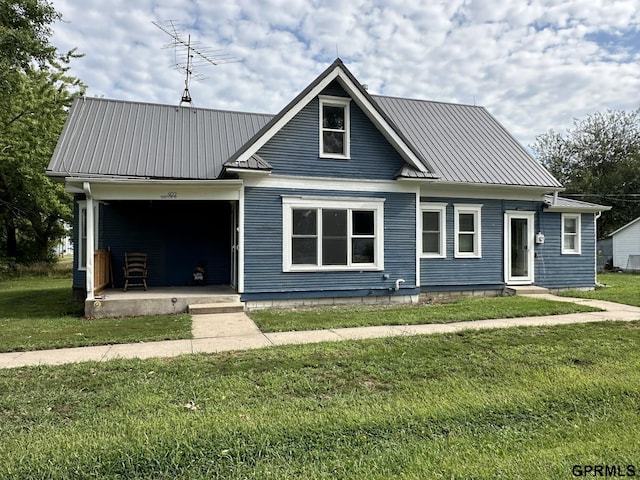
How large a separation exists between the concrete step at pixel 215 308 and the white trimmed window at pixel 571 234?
1067cm

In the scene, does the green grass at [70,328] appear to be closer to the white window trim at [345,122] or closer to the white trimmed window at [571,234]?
the white window trim at [345,122]

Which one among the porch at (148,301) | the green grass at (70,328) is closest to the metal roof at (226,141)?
the porch at (148,301)

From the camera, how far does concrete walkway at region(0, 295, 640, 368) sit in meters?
5.91

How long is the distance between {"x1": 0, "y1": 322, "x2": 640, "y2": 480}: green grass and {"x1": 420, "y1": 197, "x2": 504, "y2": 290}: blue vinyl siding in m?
6.50

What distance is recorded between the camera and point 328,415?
3854mm

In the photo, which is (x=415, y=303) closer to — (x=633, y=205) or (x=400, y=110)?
(x=400, y=110)

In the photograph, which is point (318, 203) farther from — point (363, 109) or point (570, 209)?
point (570, 209)

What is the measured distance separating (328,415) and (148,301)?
6.99m

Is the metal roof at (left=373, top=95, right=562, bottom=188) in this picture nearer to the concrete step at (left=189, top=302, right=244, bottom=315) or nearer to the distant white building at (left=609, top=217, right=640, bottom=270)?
the concrete step at (left=189, top=302, right=244, bottom=315)

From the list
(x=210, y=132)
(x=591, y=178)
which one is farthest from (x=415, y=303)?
(x=591, y=178)

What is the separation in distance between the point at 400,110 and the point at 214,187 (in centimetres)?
799

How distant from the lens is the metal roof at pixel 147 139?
1111cm

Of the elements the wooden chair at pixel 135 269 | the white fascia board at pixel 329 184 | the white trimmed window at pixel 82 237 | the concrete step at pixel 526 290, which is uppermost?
the white fascia board at pixel 329 184

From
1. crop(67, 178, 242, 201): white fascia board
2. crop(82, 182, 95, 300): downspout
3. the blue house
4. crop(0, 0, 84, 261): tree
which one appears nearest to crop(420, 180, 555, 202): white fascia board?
the blue house
